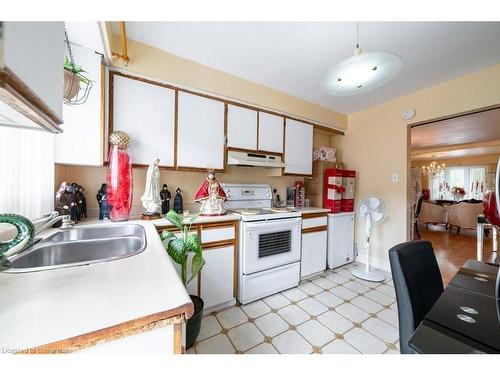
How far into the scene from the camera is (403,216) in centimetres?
254

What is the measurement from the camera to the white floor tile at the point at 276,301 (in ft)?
6.20

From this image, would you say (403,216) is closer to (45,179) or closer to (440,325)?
(440,325)

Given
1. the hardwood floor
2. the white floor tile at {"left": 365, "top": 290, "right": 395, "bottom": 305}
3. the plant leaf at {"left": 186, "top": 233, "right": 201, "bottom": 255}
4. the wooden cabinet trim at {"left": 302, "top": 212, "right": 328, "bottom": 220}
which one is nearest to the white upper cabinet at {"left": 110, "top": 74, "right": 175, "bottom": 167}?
the plant leaf at {"left": 186, "top": 233, "right": 201, "bottom": 255}

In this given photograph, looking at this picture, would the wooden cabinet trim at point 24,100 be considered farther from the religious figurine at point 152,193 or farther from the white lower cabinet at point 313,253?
the white lower cabinet at point 313,253

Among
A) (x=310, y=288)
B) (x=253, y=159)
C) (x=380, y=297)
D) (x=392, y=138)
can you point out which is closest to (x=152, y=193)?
(x=253, y=159)

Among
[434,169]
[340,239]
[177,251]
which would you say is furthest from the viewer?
[434,169]

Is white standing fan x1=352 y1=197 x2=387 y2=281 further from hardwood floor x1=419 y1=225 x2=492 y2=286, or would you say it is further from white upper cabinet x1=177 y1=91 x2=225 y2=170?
white upper cabinet x1=177 y1=91 x2=225 y2=170

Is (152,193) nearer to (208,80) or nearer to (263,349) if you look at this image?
(208,80)

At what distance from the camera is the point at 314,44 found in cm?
166

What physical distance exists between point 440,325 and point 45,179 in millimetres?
2072

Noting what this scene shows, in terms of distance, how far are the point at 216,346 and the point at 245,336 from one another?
0.75 ft

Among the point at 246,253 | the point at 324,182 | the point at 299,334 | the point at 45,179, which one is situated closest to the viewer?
the point at 45,179

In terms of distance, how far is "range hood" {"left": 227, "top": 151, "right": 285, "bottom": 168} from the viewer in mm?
2084
